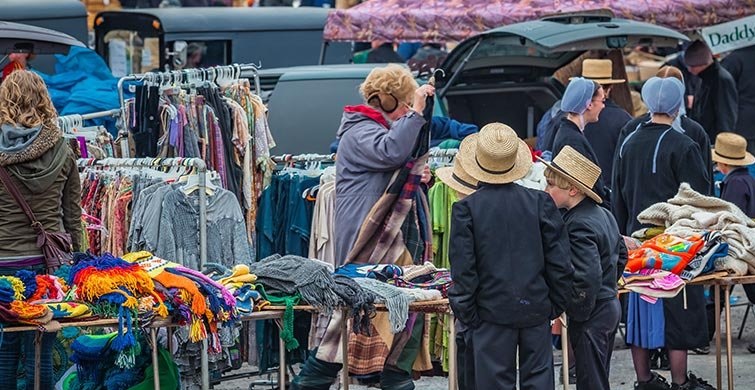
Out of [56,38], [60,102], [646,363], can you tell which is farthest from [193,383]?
[60,102]

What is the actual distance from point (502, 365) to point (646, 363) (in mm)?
2243

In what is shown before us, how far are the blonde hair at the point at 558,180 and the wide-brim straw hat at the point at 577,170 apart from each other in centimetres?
2

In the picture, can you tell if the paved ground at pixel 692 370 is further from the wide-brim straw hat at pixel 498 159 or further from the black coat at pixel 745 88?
the black coat at pixel 745 88

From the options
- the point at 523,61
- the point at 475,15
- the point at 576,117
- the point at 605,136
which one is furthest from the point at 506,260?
the point at 475,15

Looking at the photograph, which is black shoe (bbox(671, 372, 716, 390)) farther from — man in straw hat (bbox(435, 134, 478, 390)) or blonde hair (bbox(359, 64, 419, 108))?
blonde hair (bbox(359, 64, 419, 108))

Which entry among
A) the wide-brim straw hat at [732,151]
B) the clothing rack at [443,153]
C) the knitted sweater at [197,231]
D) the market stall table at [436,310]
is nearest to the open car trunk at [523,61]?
the wide-brim straw hat at [732,151]

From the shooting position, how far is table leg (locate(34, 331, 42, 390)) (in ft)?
21.9

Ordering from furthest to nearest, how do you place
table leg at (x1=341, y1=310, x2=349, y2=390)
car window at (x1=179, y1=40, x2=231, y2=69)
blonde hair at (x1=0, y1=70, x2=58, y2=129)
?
1. car window at (x1=179, y1=40, x2=231, y2=69)
2. table leg at (x1=341, y1=310, x2=349, y2=390)
3. blonde hair at (x1=0, y1=70, x2=58, y2=129)

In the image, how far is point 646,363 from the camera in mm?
8477

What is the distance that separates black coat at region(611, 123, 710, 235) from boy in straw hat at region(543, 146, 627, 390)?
5.90 ft

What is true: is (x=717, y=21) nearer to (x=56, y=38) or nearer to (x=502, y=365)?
(x=56, y=38)

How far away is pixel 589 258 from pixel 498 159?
2.10ft

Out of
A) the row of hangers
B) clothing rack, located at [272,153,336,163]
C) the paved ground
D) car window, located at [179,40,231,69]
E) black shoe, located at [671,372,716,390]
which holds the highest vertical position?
car window, located at [179,40,231,69]

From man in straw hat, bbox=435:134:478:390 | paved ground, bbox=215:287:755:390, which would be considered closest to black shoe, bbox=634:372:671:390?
paved ground, bbox=215:287:755:390
